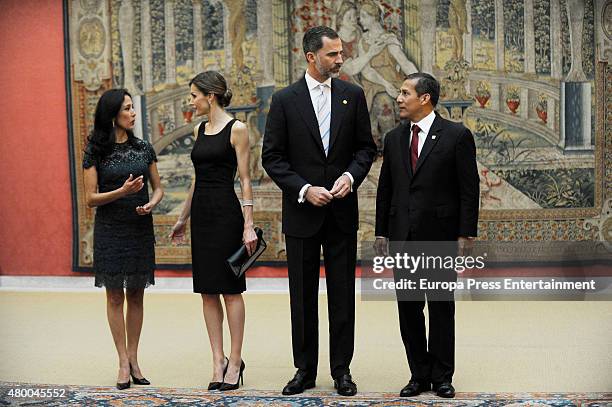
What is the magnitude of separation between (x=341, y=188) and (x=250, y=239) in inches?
23.4

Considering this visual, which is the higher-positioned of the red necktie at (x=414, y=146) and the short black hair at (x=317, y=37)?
the short black hair at (x=317, y=37)

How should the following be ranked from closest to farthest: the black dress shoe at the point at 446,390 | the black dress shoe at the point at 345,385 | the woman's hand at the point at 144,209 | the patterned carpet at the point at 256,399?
1. the patterned carpet at the point at 256,399
2. the black dress shoe at the point at 446,390
3. the black dress shoe at the point at 345,385
4. the woman's hand at the point at 144,209

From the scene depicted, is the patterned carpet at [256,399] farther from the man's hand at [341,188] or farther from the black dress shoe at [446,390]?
the man's hand at [341,188]

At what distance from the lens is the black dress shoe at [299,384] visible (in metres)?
4.98

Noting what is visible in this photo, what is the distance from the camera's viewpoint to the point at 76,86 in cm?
931

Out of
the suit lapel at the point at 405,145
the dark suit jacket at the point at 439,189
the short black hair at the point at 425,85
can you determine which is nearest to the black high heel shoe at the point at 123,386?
the dark suit jacket at the point at 439,189

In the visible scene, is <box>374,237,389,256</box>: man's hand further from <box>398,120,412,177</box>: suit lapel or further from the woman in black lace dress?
the woman in black lace dress

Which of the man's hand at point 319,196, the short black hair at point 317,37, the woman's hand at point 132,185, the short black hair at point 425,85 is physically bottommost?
the man's hand at point 319,196

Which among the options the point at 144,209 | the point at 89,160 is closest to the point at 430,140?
the point at 144,209

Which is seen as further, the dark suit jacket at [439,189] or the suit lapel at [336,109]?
the suit lapel at [336,109]

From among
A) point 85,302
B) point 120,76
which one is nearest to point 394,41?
point 120,76

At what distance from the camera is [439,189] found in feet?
16.2

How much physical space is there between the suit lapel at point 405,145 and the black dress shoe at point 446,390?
1.10 m

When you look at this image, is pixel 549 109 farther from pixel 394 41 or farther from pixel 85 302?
pixel 85 302
